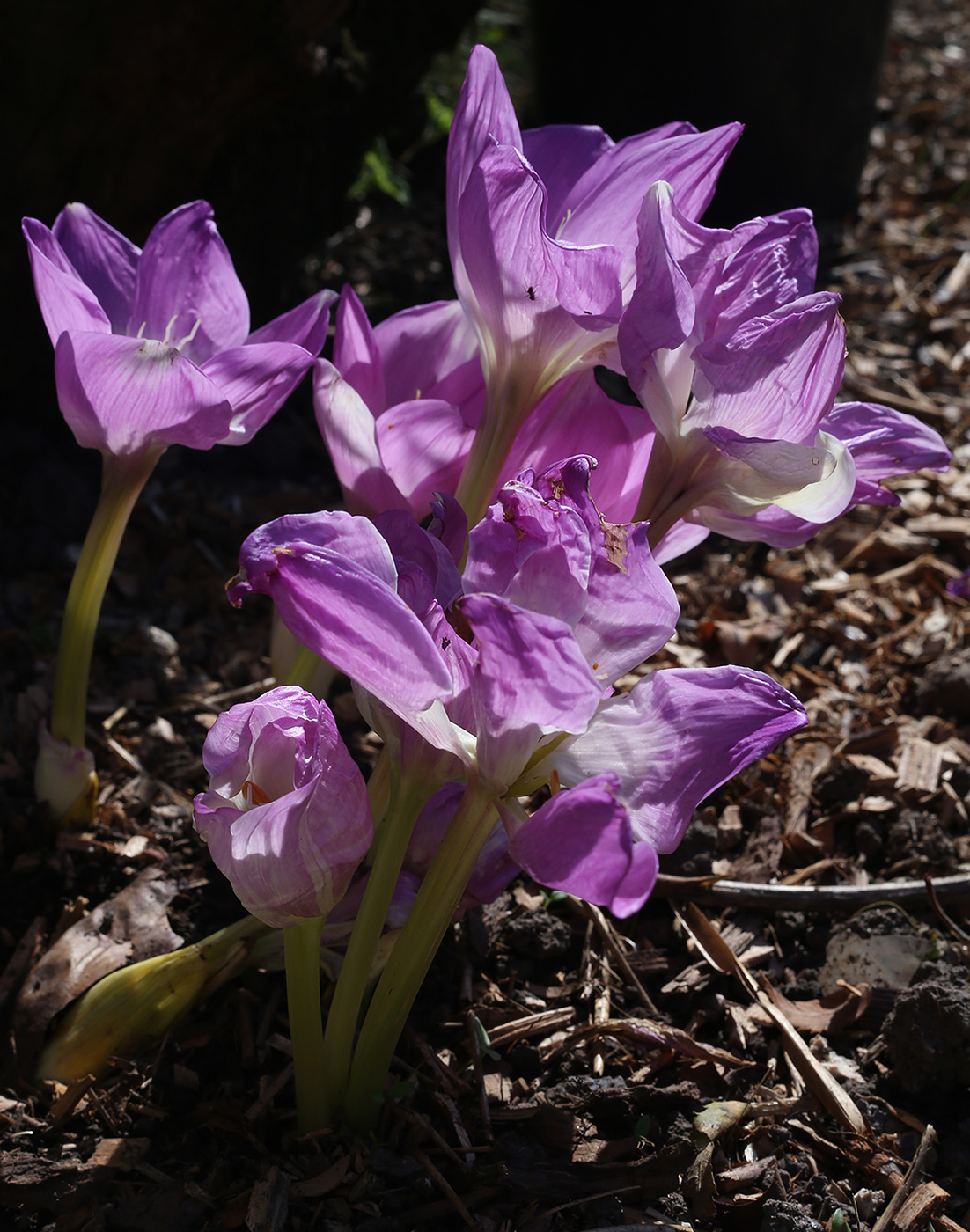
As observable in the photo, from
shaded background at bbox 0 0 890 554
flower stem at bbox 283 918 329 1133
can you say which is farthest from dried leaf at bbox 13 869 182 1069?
shaded background at bbox 0 0 890 554

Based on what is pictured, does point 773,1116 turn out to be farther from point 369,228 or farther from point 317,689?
point 369,228

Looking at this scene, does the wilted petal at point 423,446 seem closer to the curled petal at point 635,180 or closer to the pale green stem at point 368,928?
the curled petal at point 635,180

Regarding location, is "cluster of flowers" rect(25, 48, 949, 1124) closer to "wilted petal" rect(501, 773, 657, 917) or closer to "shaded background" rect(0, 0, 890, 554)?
"wilted petal" rect(501, 773, 657, 917)

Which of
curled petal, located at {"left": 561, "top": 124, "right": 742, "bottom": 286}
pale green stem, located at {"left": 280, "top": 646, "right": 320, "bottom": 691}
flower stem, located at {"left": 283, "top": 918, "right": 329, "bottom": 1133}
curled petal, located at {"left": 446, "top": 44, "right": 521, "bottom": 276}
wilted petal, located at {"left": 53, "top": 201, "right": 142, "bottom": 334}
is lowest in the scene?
flower stem, located at {"left": 283, "top": 918, "right": 329, "bottom": 1133}

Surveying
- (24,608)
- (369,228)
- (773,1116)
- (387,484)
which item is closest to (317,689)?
(387,484)

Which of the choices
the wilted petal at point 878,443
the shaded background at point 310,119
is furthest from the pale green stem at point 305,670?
the shaded background at point 310,119

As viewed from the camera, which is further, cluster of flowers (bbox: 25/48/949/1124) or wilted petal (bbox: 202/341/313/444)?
wilted petal (bbox: 202/341/313/444)
